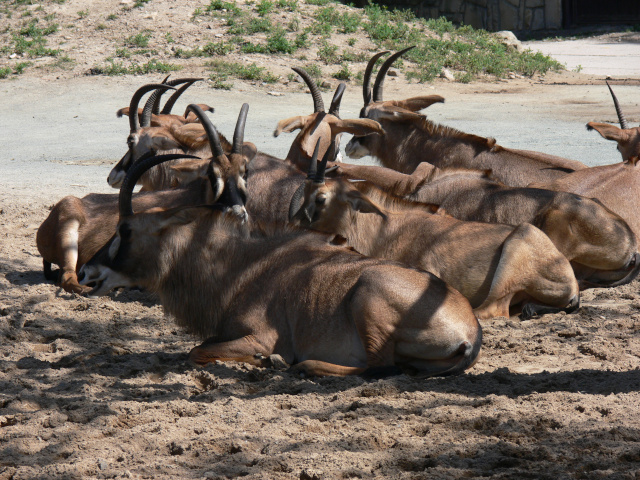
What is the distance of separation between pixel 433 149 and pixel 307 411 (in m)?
5.66

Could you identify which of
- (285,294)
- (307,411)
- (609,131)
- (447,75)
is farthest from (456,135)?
(447,75)

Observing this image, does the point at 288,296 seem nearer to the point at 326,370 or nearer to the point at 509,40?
the point at 326,370

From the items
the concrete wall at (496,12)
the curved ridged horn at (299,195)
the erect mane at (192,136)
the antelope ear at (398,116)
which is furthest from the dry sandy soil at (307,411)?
the concrete wall at (496,12)

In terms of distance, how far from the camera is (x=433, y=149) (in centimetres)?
948

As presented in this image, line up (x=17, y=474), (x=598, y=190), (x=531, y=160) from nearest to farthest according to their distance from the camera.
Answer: (x=17, y=474) < (x=598, y=190) < (x=531, y=160)

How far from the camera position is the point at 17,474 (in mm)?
3619

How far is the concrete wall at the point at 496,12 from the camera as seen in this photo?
28.0 metres

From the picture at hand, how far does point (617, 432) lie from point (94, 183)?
844 cm

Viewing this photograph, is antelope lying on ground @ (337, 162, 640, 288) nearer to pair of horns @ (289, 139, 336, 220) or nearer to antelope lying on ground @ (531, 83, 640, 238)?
antelope lying on ground @ (531, 83, 640, 238)

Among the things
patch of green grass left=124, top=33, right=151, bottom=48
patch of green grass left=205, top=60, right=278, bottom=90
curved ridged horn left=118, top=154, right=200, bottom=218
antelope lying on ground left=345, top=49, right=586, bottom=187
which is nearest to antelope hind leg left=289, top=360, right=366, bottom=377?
curved ridged horn left=118, top=154, right=200, bottom=218

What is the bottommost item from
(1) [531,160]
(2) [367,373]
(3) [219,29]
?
(2) [367,373]

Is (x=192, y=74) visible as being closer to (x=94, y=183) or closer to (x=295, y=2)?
(x=295, y=2)

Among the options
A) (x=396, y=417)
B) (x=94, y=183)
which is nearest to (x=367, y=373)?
(x=396, y=417)

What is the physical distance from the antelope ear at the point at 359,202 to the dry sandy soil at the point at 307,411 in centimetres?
129
